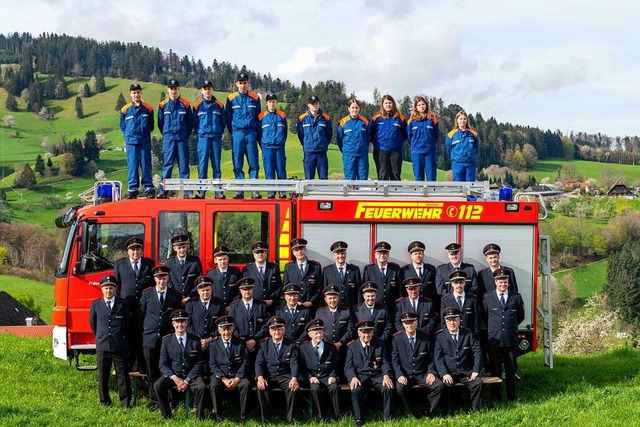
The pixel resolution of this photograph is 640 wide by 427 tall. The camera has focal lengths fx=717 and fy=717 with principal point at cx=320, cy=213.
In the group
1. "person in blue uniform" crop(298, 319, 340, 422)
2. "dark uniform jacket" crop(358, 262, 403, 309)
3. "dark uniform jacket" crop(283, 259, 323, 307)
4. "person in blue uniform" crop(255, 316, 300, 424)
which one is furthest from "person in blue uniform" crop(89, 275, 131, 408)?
"dark uniform jacket" crop(358, 262, 403, 309)

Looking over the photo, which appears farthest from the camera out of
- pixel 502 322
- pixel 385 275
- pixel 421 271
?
pixel 421 271

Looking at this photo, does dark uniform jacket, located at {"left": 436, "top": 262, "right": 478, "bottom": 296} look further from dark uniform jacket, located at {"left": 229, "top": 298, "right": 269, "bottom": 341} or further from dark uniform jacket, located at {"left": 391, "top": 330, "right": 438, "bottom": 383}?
dark uniform jacket, located at {"left": 229, "top": 298, "right": 269, "bottom": 341}

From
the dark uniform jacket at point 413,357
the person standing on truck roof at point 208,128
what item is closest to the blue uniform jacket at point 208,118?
the person standing on truck roof at point 208,128

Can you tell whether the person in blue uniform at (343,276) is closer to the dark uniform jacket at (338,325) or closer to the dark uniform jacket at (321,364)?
the dark uniform jacket at (338,325)

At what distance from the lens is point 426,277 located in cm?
993

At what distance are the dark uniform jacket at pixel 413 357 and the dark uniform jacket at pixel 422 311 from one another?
31 cm

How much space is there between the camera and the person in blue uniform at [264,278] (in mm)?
9758

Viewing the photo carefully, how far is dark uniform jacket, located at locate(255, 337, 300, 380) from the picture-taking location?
9.04 meters

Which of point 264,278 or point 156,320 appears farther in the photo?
point 264,278

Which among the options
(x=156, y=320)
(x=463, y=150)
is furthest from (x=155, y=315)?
(x=463, y=150)

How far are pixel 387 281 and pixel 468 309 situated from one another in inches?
45.0

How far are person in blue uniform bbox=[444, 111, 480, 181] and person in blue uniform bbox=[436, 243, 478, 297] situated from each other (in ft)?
8.76

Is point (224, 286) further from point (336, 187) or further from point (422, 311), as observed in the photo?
point (422, 311)

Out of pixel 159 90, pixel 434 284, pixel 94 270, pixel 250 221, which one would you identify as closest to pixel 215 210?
pixel 250 221
